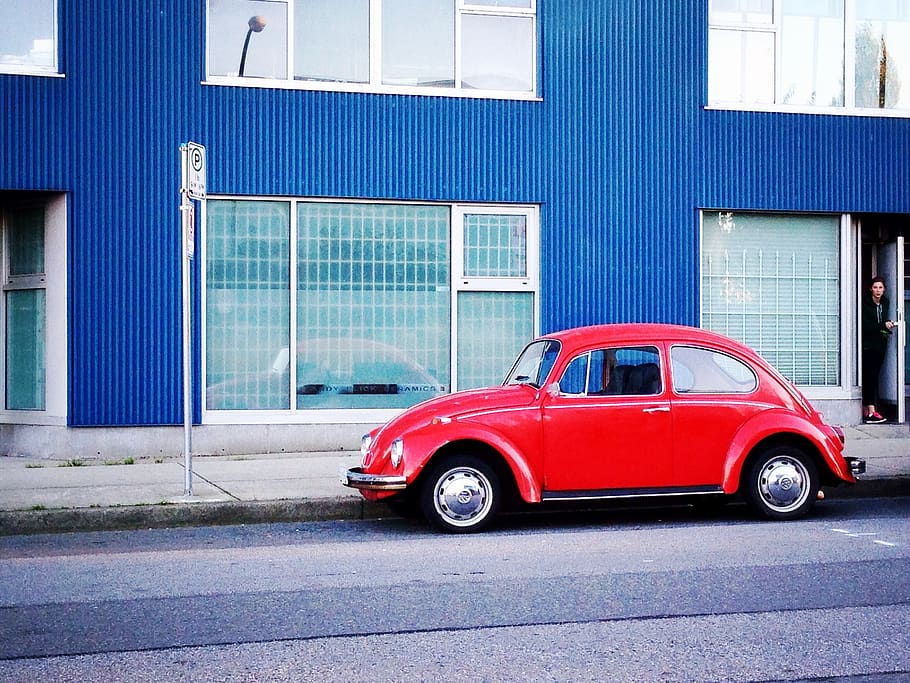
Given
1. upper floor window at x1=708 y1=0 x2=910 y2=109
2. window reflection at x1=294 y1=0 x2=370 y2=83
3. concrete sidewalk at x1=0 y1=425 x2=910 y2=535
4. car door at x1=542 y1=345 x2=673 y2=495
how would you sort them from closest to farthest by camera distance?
1. car door at x1=542 y1=345 x2=673 y2=495
2. concrete sidewalk at x1=0 y1=425 x2=910 y2=535
3. window reflection at x1=294 y1=0 x2=370 y2=83
4. upper floor window at x1=708 y1=0 x2=910 y2=109

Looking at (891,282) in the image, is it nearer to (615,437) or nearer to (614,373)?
(614,373)

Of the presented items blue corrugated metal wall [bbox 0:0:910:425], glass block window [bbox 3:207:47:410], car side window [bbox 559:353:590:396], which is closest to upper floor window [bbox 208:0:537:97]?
blue corrugated metal wall [bbox 0:0:910:425]

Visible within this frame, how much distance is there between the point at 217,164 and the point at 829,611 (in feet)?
31.2

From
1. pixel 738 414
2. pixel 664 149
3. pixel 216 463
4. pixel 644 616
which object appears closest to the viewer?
pixel 644 616

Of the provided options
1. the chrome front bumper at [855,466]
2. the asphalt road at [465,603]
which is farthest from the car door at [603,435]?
the chrome front bumper at [855,466]

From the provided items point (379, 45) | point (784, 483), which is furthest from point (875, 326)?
point (379, 45)

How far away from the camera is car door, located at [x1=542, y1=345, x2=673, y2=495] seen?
939 centimetres

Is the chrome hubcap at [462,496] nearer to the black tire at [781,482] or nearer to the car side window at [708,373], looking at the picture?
the car side window at [708,373]

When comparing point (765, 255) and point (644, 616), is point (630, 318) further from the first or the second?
point (644, 616)

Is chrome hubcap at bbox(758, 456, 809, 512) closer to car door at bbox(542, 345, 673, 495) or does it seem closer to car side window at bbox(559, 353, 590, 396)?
car door at bbox(542, 345, 673, 495)

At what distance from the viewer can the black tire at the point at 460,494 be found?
9.29 metres

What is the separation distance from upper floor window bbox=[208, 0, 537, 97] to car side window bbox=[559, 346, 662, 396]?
5.75 metres

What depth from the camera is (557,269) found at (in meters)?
14.7

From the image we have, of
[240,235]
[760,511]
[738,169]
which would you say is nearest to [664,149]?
[738,169]
